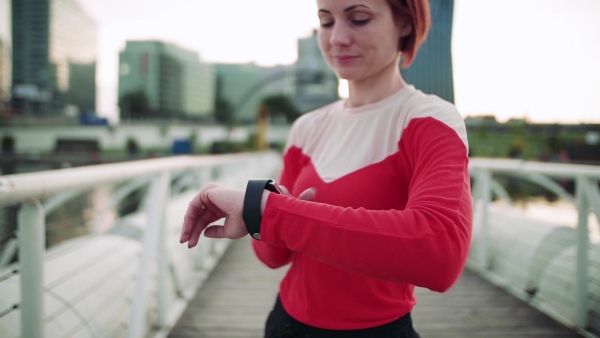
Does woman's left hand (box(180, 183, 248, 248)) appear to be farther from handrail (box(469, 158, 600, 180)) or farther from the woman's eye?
handrail (box(469, 158, 600, 180))

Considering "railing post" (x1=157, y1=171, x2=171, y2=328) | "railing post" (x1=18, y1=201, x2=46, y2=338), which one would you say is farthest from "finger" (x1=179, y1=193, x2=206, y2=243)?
"railing post" (x1=157, y1=171, x2=171, y2=328)

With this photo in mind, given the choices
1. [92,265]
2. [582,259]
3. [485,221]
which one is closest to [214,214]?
[92,265]

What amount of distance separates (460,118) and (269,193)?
1.32 ft

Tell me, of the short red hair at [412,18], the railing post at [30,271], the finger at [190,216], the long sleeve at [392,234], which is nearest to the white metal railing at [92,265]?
the railing post at [30,271]

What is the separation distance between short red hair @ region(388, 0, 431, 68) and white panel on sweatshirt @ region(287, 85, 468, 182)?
103 millimetres

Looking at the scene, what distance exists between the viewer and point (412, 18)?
87 centimetres

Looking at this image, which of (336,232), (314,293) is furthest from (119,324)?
(336,232)

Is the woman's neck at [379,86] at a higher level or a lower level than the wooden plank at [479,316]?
higher

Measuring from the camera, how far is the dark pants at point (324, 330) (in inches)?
35.4

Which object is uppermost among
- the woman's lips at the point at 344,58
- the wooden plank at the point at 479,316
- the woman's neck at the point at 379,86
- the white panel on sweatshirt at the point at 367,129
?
the woman's lips at the point at 344,58

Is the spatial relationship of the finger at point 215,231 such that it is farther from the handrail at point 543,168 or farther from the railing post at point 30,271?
the handrail at point 543,168

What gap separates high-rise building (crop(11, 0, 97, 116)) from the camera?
34.7 meters

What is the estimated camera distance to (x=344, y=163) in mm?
927

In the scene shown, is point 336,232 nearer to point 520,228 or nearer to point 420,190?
point 420,190
